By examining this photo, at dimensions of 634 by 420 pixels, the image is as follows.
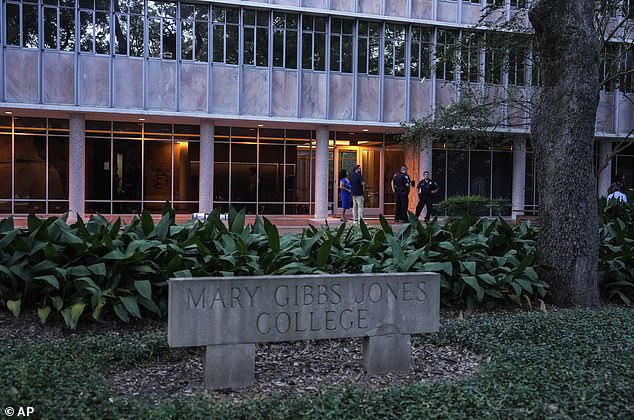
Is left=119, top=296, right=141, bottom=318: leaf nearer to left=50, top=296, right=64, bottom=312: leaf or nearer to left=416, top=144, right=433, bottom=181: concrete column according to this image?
left=50, top=296, right=64, bottom=312: leaf

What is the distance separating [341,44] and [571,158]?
57.9 feet

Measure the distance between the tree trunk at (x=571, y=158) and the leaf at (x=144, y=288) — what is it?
5.01m

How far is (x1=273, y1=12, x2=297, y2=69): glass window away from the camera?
23.7m

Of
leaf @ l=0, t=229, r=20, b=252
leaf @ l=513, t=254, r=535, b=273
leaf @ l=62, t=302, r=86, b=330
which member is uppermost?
leaf @ l=0, t=229, r=20, b=252

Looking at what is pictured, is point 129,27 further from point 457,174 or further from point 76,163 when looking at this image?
point 457,174

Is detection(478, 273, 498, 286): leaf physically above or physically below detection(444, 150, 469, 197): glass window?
below

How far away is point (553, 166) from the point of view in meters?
8.11

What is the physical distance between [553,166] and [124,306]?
5.54 m

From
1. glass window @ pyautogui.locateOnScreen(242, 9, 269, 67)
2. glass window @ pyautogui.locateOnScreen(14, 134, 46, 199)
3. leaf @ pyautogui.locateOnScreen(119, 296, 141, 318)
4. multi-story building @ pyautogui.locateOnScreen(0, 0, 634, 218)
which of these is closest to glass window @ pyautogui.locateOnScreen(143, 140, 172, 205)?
multi-story building @ pyautogui.locateOnScreen(0, 0, 634, 218)

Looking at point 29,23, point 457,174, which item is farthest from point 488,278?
point 457,174

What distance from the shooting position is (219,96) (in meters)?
23.0

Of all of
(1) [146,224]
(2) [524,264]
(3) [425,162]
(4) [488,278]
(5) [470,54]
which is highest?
(5) [470,54]

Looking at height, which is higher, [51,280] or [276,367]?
[51,280]

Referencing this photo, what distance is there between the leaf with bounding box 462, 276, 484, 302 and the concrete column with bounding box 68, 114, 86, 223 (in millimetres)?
18297
